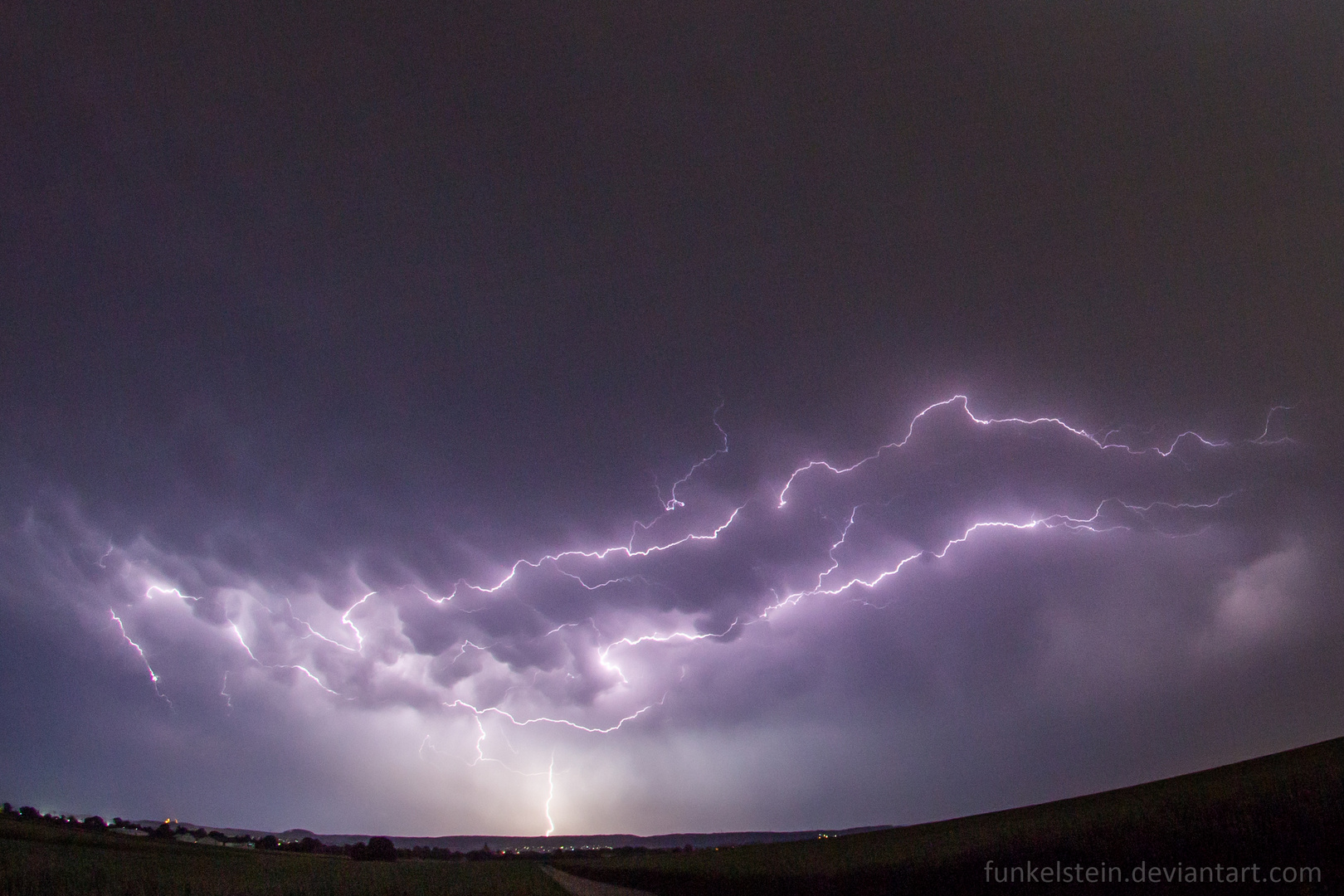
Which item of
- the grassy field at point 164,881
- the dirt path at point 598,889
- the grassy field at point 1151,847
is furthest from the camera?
the dirt path at point 598,889

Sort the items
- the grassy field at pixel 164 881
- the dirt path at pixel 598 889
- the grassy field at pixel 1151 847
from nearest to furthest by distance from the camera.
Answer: the grassy field at pixel 1151 847 → the grassy field at pixel 164 881 → the dirt path at pixel 598 889

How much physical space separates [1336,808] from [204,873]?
2164 centimetres

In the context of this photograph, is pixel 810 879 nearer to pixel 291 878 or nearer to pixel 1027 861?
pixel 1027 861

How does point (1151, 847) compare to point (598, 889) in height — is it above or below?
above

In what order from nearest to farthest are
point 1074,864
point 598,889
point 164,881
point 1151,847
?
point 1151,847, point 1074,864, point 164,881, point 598,889

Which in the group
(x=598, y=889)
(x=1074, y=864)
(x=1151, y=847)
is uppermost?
(x=1151, y=847)

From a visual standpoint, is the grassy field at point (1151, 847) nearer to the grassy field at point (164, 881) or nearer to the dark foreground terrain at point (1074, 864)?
the dark foreground terrain at point (1074, 864)

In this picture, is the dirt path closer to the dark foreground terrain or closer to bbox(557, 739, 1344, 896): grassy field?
the dark foreground terrain

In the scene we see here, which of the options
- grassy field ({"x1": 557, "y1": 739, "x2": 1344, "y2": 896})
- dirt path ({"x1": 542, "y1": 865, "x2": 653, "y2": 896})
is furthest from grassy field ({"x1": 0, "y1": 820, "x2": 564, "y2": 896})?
grassy field ({"x1": 557, "y1": 739, "x2": 1344, "y2": 896})

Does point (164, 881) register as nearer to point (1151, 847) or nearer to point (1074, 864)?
point (1074, 864)

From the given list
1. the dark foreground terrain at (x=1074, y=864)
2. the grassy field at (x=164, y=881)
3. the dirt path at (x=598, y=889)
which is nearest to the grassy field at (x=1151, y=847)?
the dark foreground terrain at (x=1074, y=864)

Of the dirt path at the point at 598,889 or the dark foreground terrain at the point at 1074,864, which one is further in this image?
the dirt path at the point at 598,889

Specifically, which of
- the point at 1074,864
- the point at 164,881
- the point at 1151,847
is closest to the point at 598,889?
the point at 164,881

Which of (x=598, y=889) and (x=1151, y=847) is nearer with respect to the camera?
(x=1151, y=847)
